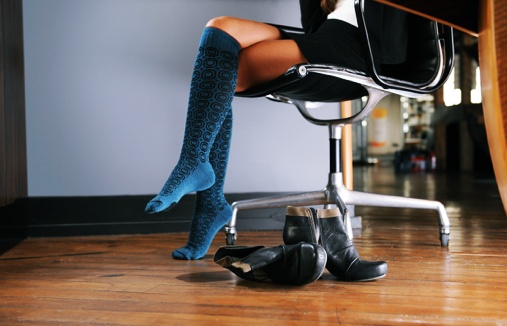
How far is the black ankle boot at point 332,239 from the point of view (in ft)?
3.55

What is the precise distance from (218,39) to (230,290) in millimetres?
577

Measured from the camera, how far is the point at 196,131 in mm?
1184

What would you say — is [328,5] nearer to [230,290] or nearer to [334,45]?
[334,45]

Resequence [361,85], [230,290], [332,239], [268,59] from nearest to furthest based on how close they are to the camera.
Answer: [230,290], [332,239], [268,59], [361,85]

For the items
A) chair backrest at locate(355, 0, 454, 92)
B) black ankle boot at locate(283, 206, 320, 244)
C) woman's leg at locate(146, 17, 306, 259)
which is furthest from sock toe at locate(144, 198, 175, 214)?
chair backrest at locate(355, 0, 454, 92)

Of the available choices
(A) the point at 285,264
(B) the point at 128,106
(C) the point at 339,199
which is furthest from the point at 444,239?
(B) the point at 128,106

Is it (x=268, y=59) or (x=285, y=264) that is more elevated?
(x=268, y=59)

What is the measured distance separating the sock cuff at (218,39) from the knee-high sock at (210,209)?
8.8 inches

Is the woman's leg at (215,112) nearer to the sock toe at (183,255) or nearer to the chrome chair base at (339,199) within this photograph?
the sock toe at (183,255)

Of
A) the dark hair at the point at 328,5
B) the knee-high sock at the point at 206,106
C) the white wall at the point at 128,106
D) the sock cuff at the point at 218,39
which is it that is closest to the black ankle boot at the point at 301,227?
the knee-high sock at the point at 206,106

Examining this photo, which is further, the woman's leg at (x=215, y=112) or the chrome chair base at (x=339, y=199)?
the chrome chair base at (x=339, y=199)

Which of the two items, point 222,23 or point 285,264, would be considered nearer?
point 285,264

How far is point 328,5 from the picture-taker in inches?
64.4

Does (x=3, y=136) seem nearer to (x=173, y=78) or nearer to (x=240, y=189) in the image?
(x=173, y=78)
